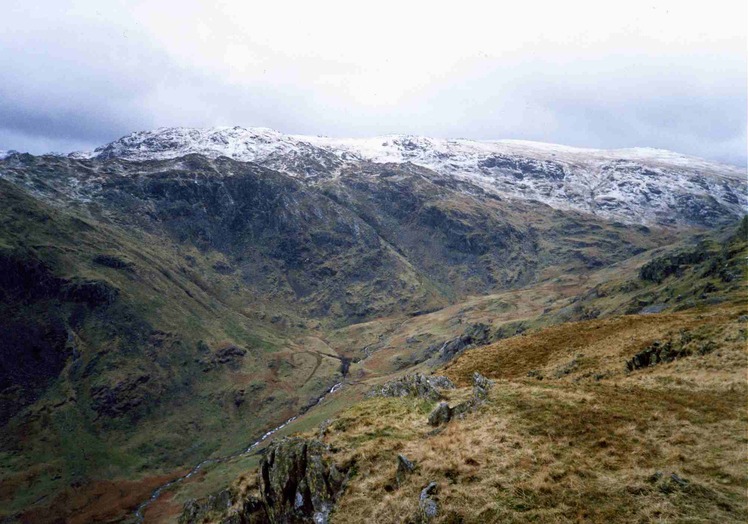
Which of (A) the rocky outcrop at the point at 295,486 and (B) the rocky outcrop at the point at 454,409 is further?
(B) the rocky outcrop at the point at 454,409

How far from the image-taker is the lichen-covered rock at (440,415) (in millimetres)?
24984

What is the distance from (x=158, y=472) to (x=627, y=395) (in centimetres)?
21760

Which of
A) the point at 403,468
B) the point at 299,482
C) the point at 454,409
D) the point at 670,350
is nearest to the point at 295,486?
the point at 299,482

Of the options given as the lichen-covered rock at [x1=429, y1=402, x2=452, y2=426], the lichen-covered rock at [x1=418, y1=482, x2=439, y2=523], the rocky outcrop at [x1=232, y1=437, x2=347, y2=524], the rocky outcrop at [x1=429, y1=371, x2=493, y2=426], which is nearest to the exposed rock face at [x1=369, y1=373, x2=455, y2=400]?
the rocky outcrop at [x1=429, y1=371, x2=493, y2=426]

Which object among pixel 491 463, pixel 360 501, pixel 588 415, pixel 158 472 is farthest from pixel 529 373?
pixel 158 472

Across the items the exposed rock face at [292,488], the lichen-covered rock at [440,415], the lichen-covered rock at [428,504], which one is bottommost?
the exposed rock face at [292,488]

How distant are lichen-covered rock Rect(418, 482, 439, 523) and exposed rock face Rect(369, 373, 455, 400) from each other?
1125 centimetres

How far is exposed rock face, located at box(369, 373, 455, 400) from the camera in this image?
30297 mm

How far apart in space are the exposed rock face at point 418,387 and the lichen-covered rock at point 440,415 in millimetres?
3839

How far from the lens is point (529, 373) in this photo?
116ft

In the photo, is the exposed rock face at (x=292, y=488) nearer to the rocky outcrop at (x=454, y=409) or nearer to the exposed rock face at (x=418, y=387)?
the rocky outcrop at (x=454, y=409)

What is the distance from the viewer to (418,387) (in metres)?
31.3

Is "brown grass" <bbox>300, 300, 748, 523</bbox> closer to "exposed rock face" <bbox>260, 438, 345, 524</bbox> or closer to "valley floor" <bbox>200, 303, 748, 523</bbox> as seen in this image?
"valley floor" <bbox>200, 303, 748, 523</bbox>

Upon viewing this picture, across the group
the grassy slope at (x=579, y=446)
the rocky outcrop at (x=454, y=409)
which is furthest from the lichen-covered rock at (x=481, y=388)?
the grassy slope at (x=579, y=446)
